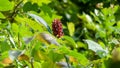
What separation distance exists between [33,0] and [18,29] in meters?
0.20

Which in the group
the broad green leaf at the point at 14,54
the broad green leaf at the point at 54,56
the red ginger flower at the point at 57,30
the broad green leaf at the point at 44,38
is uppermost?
the red ginger flower at the point at 57,30

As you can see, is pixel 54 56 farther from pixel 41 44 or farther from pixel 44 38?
pixel 41 44

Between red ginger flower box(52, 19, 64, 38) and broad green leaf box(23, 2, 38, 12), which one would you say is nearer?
red ginger flower box(52, 19, 64, 38)

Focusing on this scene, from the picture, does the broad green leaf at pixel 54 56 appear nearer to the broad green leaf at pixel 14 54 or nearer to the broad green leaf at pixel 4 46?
the broad green leaf at pixel 14 54

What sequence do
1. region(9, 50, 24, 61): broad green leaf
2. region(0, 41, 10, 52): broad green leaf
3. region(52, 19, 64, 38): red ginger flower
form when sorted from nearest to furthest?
1. region(9, 50, 24, 61): broad green leaf
2. region(0, 41, 10, 52): broad green leaf
3. region(52, 19, 64, 38): red ginger flower

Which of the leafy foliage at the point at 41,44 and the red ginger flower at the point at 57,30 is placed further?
the red ginger flower at the point at 57,30

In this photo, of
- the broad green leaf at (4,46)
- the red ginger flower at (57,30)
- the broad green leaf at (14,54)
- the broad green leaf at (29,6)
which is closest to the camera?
the broad green leaf at (14,54)

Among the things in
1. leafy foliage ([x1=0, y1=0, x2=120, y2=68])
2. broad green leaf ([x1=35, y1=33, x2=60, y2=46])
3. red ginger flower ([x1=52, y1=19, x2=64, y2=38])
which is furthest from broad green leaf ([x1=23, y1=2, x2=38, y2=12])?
broad green leaf ([x1=35, y1=33, x2=60, y2=46])

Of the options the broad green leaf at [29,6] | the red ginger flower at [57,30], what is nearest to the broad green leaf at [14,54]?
the red ginger flower at [57,30]

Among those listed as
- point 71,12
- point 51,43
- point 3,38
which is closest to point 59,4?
point 71,12

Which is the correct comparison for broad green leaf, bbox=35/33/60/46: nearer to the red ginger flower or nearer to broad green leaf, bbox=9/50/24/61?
broad green leaf, bbox=9/50/24/61

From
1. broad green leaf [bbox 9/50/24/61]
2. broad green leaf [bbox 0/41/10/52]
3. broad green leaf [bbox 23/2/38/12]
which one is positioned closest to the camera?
broad green leaf [bbox 9/50/24/61]

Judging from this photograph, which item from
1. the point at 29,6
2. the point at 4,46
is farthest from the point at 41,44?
the point at 29,6

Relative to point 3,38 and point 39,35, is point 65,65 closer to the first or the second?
point 39,35
